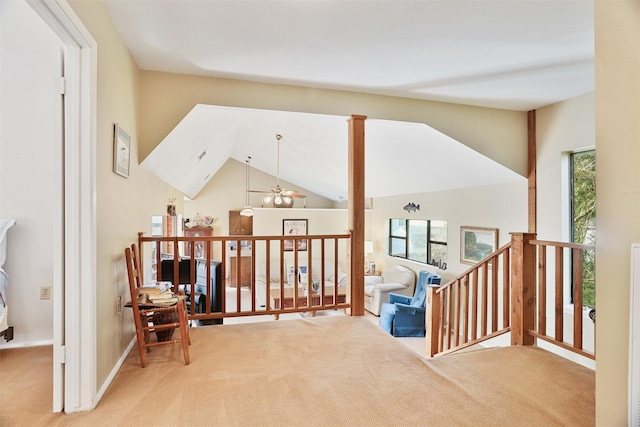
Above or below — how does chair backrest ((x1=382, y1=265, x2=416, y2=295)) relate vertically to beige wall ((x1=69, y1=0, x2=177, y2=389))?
below

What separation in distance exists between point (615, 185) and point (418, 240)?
19.6 ft

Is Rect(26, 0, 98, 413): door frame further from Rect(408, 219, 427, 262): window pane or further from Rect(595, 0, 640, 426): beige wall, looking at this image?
Rect(408, 219, 427, 262): window pane

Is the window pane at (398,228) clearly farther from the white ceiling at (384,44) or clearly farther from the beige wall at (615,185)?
the beige wall at (615,185)

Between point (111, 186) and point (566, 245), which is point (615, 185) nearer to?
point (566, 245)

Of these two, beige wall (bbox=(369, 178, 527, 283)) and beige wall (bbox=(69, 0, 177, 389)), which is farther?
beige wall (bbox=(369, 178, 527, 283))

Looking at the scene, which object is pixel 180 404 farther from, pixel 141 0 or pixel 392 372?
pixel 141 0

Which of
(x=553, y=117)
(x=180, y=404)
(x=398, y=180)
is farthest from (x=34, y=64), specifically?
(x=398, y=180)

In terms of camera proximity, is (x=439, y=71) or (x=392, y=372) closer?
(x=392, y=372)

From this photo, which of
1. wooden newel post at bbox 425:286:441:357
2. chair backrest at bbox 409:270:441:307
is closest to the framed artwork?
chair backrest at bbox 409:270:441:307

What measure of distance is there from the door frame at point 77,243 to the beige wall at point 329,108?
1.21m

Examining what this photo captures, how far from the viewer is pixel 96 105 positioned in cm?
187

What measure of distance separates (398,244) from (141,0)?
6951 mm

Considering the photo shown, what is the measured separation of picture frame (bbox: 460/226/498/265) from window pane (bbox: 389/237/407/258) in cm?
215

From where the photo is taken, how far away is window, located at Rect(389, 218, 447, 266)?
20.8ft
